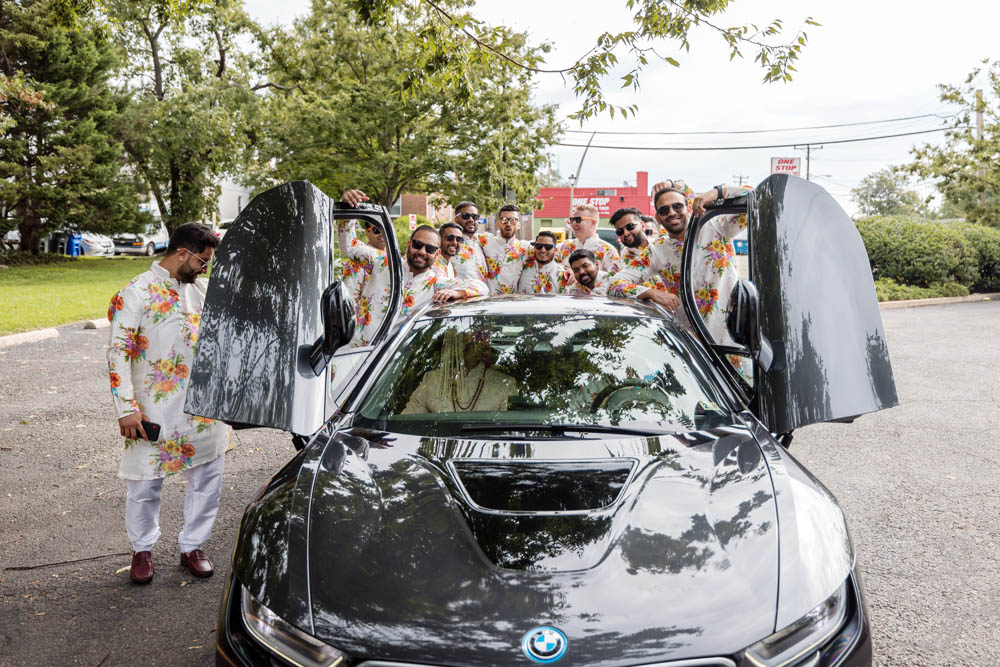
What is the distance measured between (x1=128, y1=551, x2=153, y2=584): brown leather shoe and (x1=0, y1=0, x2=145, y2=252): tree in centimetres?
2478

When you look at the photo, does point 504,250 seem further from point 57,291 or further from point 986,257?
point 986,257

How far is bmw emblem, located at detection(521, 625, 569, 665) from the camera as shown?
70.2 inches

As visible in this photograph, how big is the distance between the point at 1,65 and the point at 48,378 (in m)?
20.8

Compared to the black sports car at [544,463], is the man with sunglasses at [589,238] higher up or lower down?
higher up

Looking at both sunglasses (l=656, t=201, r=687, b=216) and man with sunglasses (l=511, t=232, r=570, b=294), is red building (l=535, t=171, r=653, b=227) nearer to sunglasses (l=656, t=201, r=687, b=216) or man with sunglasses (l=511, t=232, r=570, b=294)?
man with sunglasses (l=511, t=232, r=570, b=294)

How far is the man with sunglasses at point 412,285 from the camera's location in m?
5.30

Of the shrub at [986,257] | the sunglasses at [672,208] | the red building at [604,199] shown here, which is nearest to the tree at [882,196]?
the red building at [604,199]

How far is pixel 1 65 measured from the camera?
24.6m

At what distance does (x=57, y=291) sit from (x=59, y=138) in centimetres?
953

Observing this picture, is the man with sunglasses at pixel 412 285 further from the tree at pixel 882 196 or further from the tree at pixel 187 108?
the tree at pixel 882 196

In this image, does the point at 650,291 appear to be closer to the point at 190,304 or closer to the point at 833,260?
the point at 833,260

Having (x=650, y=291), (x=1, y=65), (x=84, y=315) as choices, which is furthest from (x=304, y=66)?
(x=650, y=291)

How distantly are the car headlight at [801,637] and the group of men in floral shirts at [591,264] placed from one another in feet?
7.53

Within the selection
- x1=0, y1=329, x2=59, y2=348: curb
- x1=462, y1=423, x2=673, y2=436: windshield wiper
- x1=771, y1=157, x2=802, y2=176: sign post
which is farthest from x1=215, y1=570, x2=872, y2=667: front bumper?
x1=771, y1=157, x2=802, y2=176: sign post
